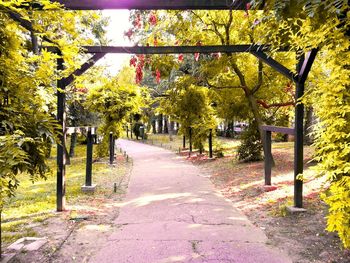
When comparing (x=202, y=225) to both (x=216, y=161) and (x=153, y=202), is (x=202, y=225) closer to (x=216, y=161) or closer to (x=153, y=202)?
(x=153, y=202)

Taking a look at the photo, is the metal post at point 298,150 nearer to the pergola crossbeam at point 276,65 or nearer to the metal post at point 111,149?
the pergola crossbeam at point 276,65

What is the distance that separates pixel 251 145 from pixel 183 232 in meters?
8.79

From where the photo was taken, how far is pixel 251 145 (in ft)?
45.7

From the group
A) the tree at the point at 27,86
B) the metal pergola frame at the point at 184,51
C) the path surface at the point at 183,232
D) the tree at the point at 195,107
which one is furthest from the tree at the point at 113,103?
the tree at the point at 27,86

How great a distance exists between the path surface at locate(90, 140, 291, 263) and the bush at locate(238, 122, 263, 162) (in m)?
4.81

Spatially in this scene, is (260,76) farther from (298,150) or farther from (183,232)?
(183,232)

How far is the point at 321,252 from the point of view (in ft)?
15.7

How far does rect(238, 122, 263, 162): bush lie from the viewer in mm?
13789

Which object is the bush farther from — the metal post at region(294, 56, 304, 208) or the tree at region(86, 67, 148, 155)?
the metal post at region(294, 56, 304, 208)

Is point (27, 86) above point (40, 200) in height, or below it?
above

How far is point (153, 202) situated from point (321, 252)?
4352 mm

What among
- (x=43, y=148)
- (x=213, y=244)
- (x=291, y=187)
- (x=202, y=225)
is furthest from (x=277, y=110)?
(x=43, y=148)

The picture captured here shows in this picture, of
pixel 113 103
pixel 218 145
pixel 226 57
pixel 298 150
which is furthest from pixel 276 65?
pixel 113 103

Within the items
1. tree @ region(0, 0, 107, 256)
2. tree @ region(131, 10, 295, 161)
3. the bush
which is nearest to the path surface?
tree @ region(0, 0, 107, 256)
